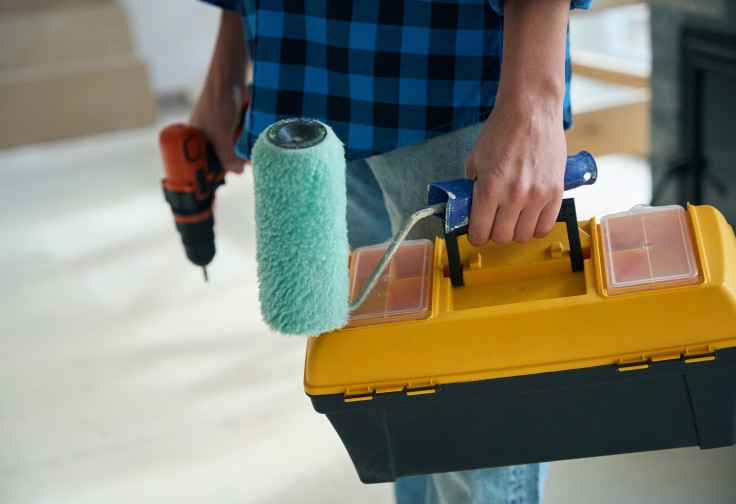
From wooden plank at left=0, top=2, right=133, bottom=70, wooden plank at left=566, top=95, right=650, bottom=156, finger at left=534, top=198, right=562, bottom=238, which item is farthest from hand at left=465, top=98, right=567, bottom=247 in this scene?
wooden plank at left=0, top=2, right=133, bottom=70

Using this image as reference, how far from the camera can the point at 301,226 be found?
2.10 ft

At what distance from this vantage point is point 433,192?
727 millimetres

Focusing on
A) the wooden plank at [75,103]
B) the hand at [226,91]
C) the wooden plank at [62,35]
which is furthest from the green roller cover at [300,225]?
the wooden plank at [62,35]

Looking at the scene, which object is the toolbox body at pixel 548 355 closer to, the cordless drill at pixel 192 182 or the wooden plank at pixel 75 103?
the cordless drill at pixel 192 182

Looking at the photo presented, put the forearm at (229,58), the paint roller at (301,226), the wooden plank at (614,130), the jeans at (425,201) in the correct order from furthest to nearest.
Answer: the wooden plank at (614,130) < the forearm at (229,58) < the jeans at (425,201) < the paint roller at (301,226)

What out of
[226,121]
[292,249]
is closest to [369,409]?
[292,249]

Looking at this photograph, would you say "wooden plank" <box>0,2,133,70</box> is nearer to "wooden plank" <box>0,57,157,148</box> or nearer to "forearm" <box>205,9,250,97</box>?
"wooden plank" <box>0,57,157,148</box>

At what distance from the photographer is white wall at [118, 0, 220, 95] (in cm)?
390

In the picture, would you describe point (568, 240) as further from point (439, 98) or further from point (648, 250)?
point (439, 98)

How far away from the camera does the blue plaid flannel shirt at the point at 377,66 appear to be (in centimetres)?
80

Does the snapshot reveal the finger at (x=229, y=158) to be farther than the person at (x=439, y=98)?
Yes

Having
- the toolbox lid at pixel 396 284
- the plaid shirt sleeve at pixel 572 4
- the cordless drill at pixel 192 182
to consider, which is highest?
the plaid shirt sleeve at pixel 572 4

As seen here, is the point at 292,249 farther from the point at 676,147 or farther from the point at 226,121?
the point at 676,147

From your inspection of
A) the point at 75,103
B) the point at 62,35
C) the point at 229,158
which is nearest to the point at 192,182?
the point at 229,158
